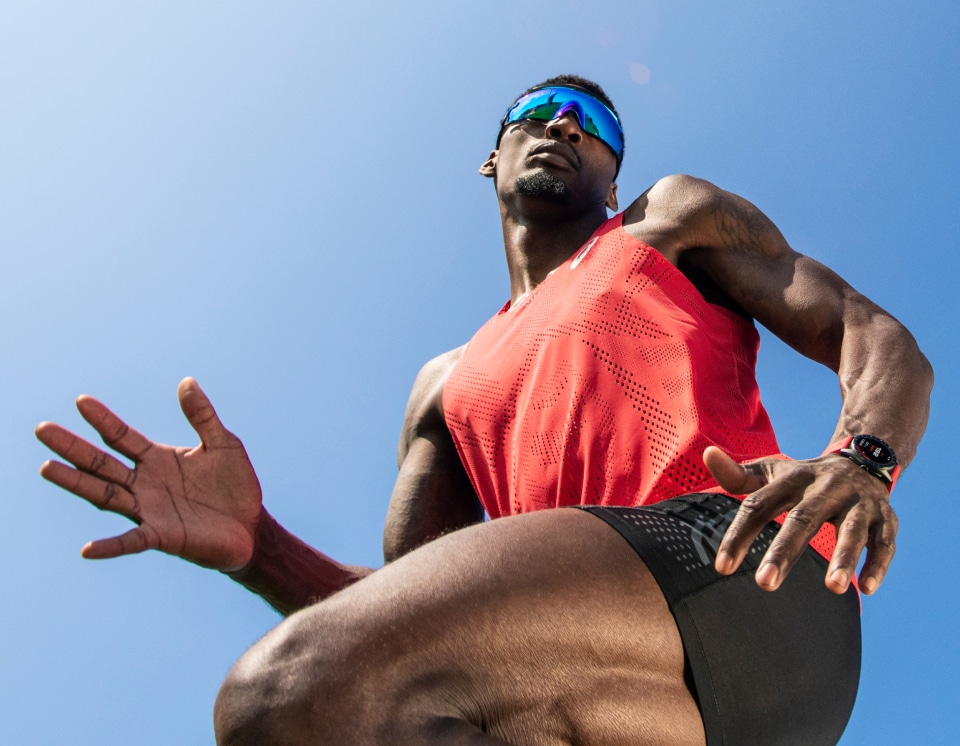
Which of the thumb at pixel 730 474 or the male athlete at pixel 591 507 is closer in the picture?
the male athlete at pixel 591 507

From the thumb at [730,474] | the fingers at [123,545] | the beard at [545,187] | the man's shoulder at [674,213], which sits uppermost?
the beard at [545,187]

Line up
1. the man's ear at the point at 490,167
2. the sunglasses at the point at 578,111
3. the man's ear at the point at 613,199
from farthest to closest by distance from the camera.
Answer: the man's ear at the point at 490,167 → the man's ear at the point at 613,199 → the sunglasses at the point at 578,111

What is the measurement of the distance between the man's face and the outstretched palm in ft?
7.77

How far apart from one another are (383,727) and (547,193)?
3624mm

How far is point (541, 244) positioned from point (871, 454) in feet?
9.03

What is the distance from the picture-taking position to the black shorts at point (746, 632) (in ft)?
6.93

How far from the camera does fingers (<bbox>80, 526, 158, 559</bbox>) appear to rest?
2.63m

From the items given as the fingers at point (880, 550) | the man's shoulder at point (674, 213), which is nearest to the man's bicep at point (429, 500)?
the man's shoulder at point (674, 213)

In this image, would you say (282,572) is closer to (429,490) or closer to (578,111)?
(429,490)

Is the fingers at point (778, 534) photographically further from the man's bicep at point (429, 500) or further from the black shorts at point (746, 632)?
the man's bicep at point (429, 500)

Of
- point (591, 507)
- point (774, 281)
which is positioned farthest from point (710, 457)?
point (774, 281)

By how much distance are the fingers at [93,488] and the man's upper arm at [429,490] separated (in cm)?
161

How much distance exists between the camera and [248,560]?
11.0 ft

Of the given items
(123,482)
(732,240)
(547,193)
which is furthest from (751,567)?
(547,193)
